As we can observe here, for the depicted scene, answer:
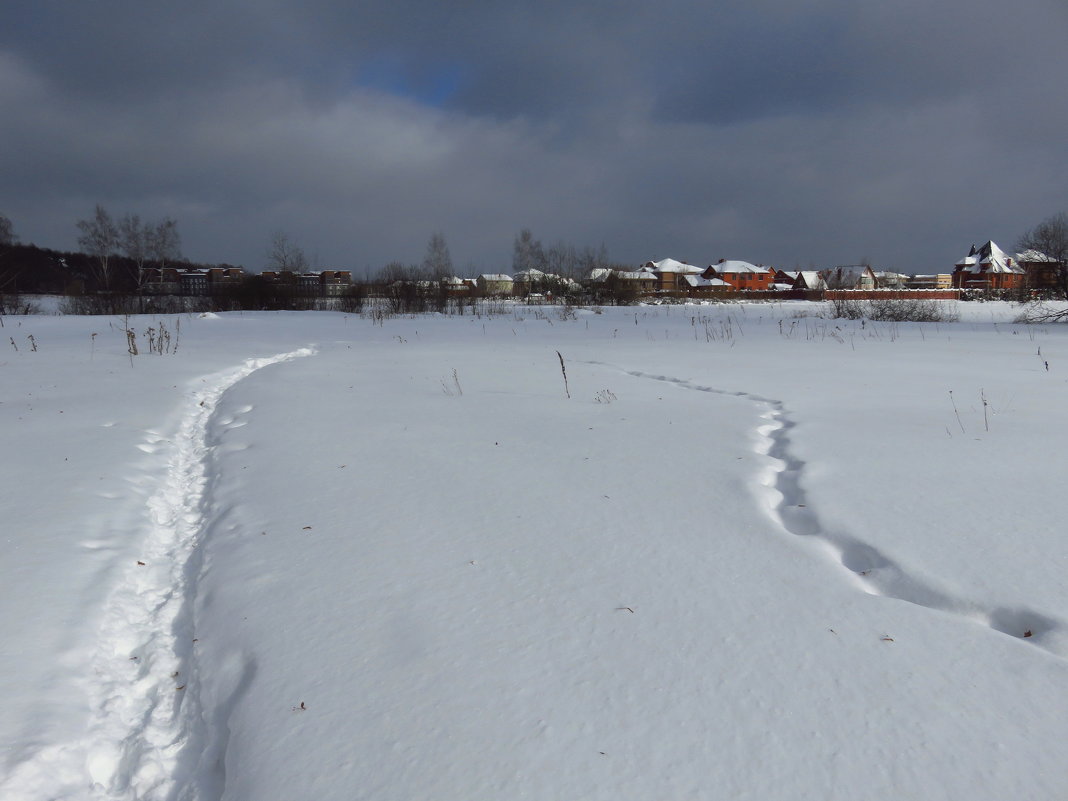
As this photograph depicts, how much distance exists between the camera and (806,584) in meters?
2.13

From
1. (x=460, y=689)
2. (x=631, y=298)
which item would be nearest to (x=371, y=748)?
(x=460, y=689)

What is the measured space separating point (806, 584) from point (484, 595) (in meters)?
1.14

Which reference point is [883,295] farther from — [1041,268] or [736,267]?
[736,267]

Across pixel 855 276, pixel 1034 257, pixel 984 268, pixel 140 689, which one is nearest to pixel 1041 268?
pixel 1034 257

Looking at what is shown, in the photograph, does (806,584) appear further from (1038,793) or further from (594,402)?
(594,402)

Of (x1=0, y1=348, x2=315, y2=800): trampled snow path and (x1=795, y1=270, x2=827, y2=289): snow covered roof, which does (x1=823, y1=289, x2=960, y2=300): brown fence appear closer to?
(x1=795, y1=270, x2=827, y2=289): snow covered roof

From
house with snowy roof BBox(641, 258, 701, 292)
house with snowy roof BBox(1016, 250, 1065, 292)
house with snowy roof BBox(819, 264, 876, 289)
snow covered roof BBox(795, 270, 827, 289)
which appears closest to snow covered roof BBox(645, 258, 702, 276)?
house with snowy roof BBox(641, 258, 701, 292)

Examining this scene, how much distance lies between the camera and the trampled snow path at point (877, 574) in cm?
183

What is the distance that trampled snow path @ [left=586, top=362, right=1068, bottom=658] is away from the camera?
6.02 feet

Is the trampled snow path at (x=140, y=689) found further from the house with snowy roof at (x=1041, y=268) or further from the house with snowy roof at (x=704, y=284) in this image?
the house with snowy roof at (x=704, y=284)

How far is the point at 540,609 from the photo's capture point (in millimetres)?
2037

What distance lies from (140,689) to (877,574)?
8.13 feet

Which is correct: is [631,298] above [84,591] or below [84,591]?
above

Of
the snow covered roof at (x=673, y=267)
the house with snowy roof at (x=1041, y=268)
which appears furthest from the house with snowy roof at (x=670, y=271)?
the house with snowy roof at (x=1041, y=268)
